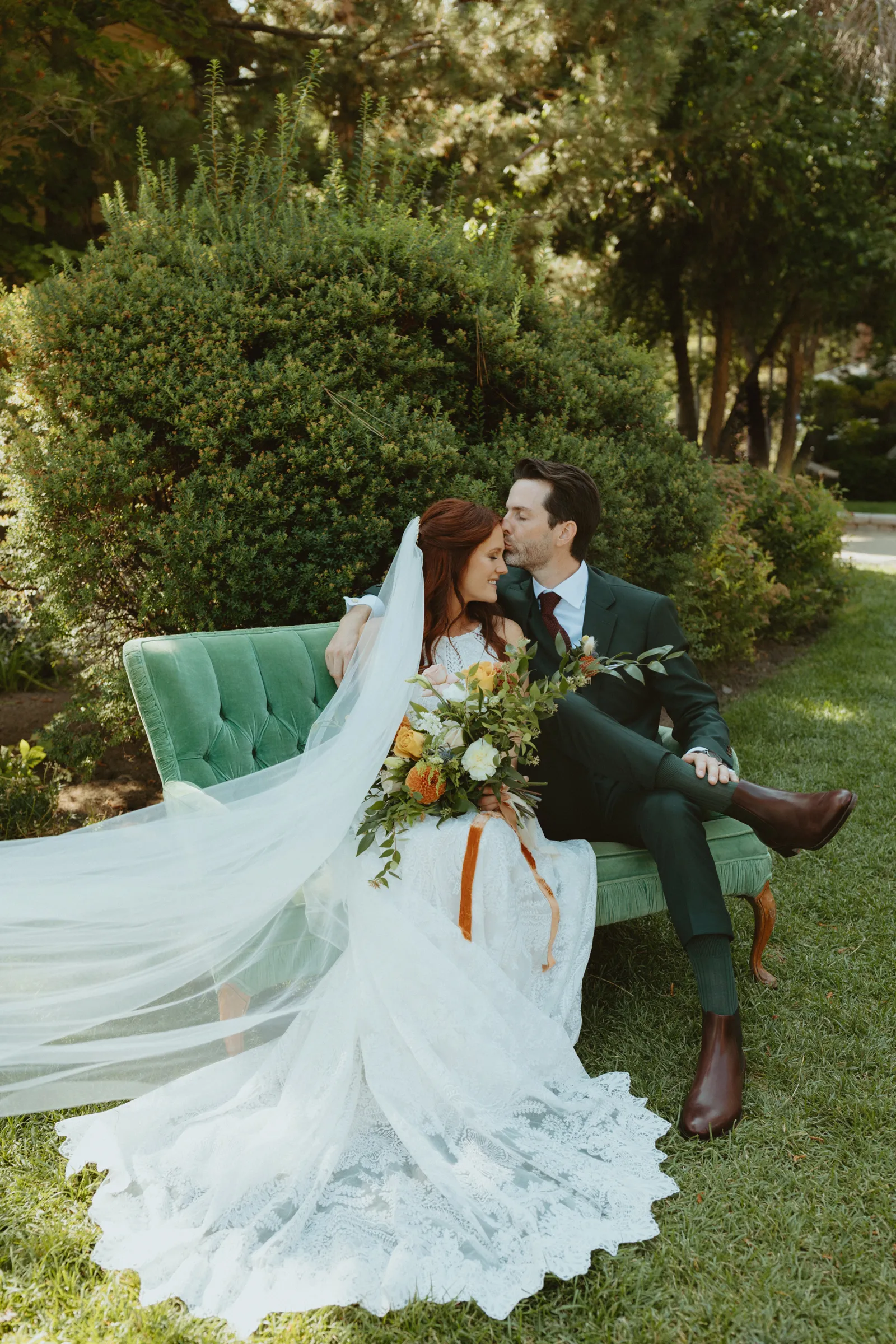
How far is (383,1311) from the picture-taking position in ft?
6.75

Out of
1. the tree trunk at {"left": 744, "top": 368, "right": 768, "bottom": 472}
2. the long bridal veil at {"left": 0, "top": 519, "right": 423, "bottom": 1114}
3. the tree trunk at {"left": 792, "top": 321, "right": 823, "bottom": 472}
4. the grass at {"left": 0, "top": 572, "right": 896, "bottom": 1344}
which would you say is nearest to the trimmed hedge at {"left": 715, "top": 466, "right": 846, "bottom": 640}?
the grass at {"left": 0, "top": 572, "right": 896, "bottom": 1344}

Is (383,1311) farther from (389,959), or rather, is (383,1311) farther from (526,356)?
(526,356)

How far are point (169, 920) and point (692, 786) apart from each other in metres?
1.54

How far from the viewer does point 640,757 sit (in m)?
3.13

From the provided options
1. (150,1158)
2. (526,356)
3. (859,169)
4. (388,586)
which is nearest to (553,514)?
(388,586)

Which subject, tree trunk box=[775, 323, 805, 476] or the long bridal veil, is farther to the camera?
tree trunk box=[775, 323, 805, 476]

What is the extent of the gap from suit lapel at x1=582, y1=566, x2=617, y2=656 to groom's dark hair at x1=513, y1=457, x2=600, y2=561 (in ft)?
0.60

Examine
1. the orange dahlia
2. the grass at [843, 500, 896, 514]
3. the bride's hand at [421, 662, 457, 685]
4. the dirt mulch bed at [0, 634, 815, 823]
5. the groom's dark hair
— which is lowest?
the grass at [843, 500, 896, 514]

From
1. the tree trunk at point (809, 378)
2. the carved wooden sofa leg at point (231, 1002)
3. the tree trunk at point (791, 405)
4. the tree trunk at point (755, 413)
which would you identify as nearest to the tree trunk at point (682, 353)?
the tree trunk at point (755, 413)

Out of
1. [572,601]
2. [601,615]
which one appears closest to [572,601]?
[572,601]

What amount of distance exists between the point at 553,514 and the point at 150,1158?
91.0 inches

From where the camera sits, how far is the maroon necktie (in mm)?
3637

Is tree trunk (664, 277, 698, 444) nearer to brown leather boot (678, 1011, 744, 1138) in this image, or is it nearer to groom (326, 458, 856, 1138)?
groom (326, 458, 856, 1138)

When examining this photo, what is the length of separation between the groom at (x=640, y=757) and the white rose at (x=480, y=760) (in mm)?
505
